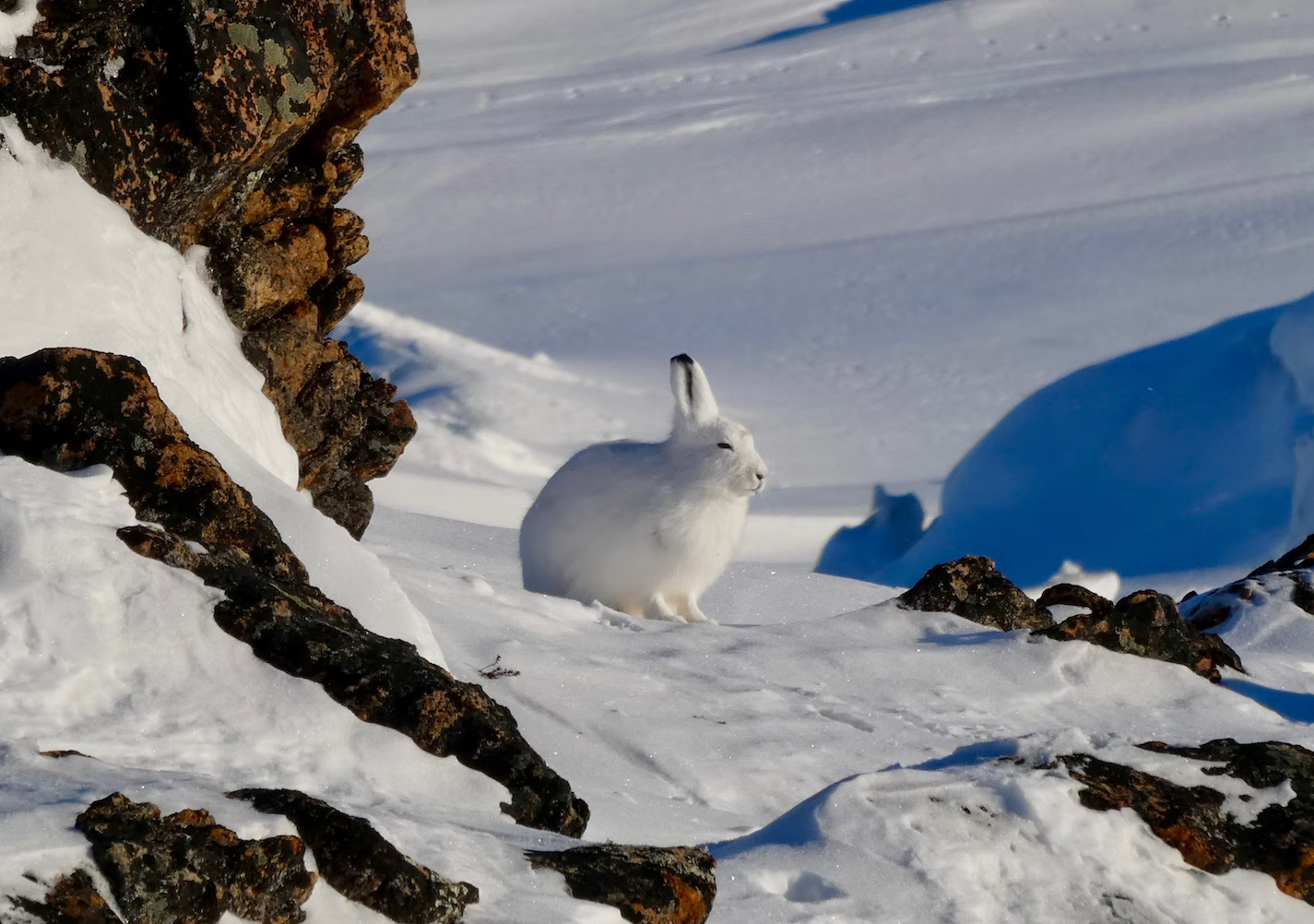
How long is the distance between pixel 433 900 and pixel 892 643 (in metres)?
3.11

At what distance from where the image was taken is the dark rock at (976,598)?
5371 mm

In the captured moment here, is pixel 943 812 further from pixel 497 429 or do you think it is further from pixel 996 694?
pixel 497 429

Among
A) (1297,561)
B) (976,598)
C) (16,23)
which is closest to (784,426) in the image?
(1297,561)

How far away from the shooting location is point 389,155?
2056 centimetres

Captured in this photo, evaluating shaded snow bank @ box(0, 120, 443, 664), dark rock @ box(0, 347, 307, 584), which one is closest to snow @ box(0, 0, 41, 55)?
shaded snow bank @ box(0, 120, 443, 664)

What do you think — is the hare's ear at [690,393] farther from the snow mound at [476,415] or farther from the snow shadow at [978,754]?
the snow mound at [476,415]

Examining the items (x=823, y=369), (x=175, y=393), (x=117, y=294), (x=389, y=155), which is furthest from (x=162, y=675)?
(x=389, y=155)

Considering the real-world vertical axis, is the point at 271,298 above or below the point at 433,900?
above

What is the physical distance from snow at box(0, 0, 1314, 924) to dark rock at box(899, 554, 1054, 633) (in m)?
0.08

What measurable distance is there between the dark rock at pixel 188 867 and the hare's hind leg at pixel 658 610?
386 centimetres

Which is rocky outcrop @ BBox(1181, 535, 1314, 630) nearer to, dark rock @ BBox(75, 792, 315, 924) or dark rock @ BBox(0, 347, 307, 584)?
dark rock @ BBox(0, 347, 307, 584)

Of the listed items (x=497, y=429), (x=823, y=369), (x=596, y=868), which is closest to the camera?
(x=596, y=868)

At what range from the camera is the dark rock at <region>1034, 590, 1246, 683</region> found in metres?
4.93

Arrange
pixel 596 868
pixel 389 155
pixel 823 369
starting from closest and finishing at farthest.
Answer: pixel 596 868 → pixel 823 369 → pixel 389 155
